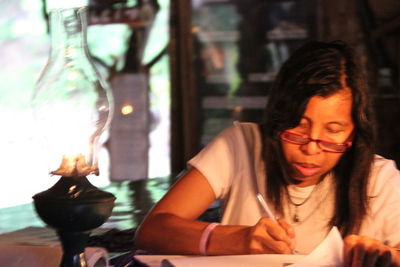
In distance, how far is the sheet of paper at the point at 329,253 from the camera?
1379 millimetres

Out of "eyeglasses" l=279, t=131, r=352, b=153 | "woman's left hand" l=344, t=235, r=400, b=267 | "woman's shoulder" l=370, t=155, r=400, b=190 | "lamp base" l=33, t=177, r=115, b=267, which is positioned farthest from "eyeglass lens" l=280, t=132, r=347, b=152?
"lamp base" l=33, t=177, r=115, b=267

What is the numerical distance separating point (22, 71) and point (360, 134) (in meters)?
4.64

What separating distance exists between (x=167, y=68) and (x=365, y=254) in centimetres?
494

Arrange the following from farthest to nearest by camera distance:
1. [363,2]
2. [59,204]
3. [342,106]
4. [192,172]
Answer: [363,2], [192,172], [342,106], [59,204]

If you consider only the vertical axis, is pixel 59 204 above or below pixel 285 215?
above

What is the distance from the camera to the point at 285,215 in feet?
6.55

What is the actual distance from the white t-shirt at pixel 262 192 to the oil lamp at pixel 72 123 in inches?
23.7

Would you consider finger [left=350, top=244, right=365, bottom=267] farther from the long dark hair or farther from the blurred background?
the blurred background

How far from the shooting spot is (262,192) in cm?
203

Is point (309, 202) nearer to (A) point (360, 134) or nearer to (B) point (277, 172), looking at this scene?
(B) point (277, 172)

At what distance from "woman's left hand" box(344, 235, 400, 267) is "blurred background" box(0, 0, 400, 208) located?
4582mm

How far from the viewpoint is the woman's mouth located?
1797 mm

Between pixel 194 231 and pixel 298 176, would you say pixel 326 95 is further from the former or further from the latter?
pixel 194 231

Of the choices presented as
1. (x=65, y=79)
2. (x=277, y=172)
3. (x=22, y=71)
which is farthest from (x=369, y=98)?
(x=22, y=71)
